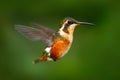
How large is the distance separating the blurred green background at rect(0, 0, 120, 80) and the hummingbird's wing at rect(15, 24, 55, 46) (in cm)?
248

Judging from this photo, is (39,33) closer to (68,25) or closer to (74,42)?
(68,25)

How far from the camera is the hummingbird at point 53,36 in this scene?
189cm

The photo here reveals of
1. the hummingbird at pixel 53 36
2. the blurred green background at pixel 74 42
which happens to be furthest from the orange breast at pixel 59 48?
the blurred green background at pixel 74 42

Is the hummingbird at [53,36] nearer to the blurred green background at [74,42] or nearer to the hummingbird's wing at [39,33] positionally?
the hummingbird's wing at [39,33]

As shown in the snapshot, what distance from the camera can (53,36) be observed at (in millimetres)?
2068

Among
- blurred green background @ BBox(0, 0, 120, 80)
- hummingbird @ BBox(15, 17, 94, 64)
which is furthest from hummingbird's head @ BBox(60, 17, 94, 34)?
blurred green background @ BBox(0, 0, 120, 80)

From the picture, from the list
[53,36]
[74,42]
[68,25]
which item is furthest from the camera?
[74,42]

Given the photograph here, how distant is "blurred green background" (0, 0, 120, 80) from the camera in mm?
4934

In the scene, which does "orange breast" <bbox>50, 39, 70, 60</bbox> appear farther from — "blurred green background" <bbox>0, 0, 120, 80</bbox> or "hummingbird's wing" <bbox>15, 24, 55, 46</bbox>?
"blurred green background" <bbox>0, 0, 120, 80</bbox>

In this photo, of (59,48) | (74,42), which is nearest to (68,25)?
(59,48)

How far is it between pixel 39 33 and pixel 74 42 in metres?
2.89
